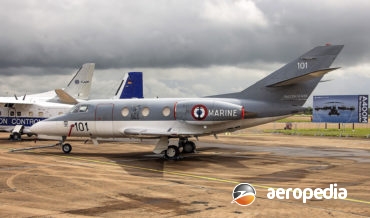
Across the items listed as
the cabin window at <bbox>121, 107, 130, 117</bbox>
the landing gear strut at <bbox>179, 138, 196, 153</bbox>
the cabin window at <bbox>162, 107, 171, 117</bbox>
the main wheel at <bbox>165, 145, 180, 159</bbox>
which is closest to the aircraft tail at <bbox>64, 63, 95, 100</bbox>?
the landing gear strut at <bbox>179, 138, 196, 153</bbox>

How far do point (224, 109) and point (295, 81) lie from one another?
4.02 meters

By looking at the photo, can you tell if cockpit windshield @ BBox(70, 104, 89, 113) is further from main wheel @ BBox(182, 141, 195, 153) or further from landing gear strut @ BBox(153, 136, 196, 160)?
main wheel @ BBox(182, 141, 195, 153)

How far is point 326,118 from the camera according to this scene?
46906mm

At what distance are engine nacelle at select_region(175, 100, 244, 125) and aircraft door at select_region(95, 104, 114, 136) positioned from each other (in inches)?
167

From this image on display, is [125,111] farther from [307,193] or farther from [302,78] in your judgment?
[307,193]

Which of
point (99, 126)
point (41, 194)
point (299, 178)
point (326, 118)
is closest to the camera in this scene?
point (41, 194)

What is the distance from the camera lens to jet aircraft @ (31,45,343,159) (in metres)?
19.4

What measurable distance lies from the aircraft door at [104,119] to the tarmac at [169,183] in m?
1.50

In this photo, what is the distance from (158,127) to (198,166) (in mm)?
3811

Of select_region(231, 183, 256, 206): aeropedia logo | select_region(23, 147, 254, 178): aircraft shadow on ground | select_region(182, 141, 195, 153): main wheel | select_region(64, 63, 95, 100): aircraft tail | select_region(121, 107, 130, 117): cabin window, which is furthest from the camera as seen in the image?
select_region(64, 63, 95, 100): aircraft tail

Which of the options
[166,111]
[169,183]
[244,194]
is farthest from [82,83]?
[244,194]

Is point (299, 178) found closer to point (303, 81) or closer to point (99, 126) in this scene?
point (303, 81)

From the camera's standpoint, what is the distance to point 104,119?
21.7 metres

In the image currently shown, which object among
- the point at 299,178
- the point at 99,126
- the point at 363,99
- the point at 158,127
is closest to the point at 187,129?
the point at 158,127
